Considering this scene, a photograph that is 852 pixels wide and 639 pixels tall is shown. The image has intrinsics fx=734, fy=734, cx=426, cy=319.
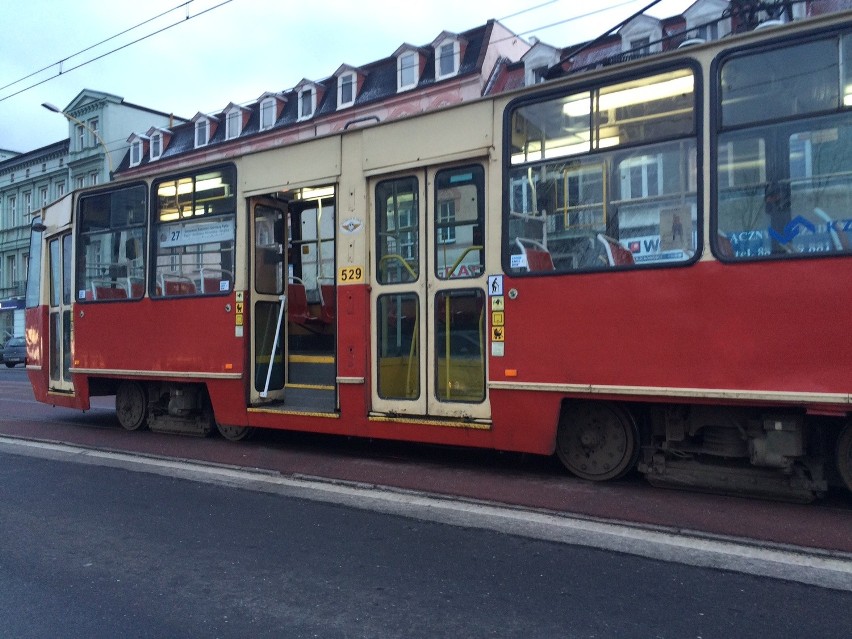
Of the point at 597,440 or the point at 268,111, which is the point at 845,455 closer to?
the point at 597,440

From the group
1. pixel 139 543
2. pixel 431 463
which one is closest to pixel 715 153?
pixel 431 463

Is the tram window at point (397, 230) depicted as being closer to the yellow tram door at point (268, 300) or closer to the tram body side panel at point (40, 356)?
the yellow tram door at point (268, 300)

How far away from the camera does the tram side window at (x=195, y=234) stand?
8.46 metres

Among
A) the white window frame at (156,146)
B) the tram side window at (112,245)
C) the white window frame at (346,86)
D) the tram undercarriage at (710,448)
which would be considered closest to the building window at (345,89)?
the white window frame at (346,86)

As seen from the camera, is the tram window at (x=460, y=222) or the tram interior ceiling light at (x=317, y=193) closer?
the tram window at (x=460, y=222)

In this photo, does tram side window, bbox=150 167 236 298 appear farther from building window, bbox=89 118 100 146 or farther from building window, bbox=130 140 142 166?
building window, bbox=89 118 100 146

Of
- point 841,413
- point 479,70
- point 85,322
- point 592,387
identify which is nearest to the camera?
point 841,413

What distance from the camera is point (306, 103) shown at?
32688mm

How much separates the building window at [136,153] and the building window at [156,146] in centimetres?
87

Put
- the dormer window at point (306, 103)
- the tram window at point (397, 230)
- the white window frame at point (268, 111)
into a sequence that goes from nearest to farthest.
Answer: the tram window at point (397, 230) < the dormer window at point (306, 103) < the white window frame at point (268, 111)

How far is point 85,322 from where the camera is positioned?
32.4ft

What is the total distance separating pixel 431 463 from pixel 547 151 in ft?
10.5

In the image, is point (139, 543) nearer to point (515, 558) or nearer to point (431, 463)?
point (515, 558)

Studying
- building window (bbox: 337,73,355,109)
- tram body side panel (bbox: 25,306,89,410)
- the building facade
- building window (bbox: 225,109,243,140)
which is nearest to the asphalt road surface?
tram body side panel (bbox: 25,306,89,410)
